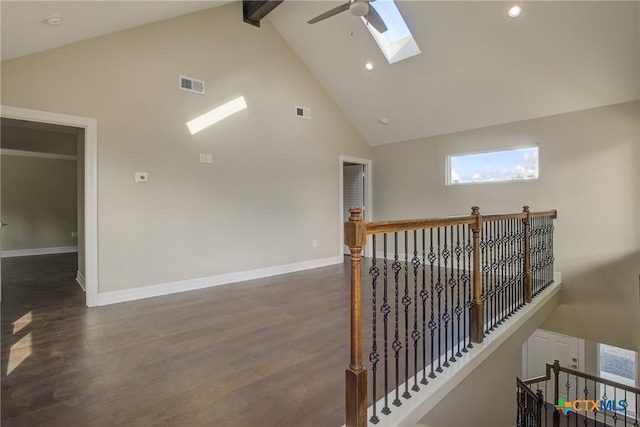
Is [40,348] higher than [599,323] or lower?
higher

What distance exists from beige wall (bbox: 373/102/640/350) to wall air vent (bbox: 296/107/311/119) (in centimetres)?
291

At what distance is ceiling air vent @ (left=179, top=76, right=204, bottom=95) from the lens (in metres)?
4.13

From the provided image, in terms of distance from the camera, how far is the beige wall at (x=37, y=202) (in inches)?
279

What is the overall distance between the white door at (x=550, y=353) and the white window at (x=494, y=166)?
3.25m

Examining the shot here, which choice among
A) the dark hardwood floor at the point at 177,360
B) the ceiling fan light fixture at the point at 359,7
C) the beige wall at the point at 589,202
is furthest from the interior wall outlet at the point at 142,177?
the beige wall at the point at 589,202

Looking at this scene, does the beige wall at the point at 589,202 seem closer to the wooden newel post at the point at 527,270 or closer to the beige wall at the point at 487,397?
the wooden newel post at the point at 527,270

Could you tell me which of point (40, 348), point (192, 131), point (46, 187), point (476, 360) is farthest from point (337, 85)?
point (46, 187)

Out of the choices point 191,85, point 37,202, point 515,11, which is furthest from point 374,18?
point 37,202

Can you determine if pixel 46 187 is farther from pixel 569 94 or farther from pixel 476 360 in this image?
pixel 569 94

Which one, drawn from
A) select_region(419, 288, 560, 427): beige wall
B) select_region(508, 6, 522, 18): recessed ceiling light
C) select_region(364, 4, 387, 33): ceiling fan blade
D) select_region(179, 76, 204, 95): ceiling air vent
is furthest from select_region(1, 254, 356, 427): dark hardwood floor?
select_region(508, 6, 522, 18): recessed ceiling light

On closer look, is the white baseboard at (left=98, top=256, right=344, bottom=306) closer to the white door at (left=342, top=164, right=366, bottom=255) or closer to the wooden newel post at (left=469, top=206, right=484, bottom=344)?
the white door at (left=342, top=164, right=366, bottom=255)

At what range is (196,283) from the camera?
429cm

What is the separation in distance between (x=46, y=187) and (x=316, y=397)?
8.80 metres

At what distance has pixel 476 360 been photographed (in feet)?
7.72
